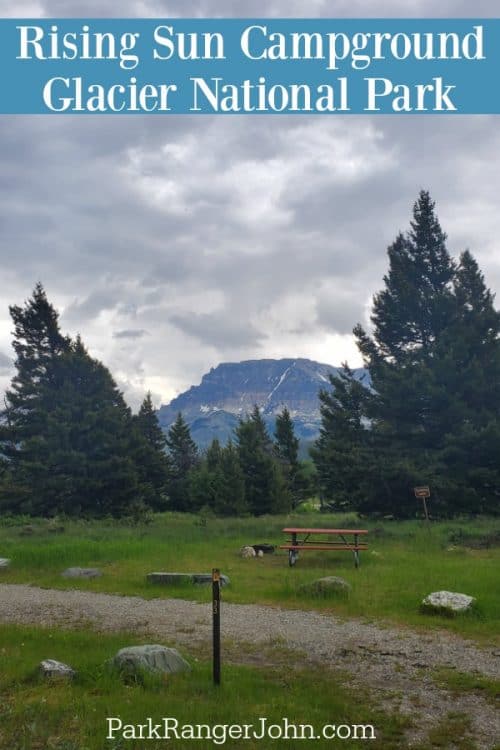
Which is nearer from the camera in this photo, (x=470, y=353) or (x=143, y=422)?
(x=470, y=353)

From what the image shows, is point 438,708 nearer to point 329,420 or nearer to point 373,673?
point 373,673

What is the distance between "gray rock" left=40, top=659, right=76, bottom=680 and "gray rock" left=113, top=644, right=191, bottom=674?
572 mm

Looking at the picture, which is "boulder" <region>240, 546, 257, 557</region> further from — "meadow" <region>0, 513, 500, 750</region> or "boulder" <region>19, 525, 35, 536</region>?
"boulder" <region>19, 525, 35, 536</region>

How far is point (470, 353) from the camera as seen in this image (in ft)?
101

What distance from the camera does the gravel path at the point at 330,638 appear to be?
6645mm

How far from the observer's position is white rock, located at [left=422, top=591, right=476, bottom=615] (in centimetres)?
1070

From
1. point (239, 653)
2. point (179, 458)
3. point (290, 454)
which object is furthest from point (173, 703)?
point (179, 458)

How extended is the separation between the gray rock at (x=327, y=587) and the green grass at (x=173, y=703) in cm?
447

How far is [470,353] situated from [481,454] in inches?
221

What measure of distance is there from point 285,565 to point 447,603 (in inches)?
272

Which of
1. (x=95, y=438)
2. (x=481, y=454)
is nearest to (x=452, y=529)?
(x=481, y=454)

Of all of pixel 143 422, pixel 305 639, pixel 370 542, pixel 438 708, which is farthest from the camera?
pixel 143 422

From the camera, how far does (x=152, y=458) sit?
5350 centimetres

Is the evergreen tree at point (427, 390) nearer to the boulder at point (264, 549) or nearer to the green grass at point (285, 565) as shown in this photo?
the green grass at point (285, 565)
